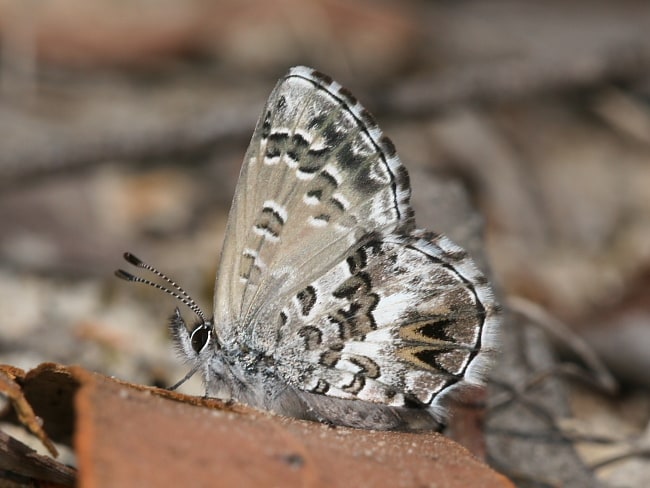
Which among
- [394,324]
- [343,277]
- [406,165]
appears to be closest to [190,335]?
[343,277]

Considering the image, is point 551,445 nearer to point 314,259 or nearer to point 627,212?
point 314,259

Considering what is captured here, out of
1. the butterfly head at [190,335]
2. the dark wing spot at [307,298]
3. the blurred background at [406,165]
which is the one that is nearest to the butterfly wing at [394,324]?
the dark wing spot at [307,298]

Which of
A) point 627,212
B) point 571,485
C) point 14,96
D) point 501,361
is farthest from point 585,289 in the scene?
point 14,96

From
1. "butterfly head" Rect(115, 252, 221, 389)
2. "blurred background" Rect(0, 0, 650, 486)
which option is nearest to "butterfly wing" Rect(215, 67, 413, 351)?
"butterfly head" Rect(115, 252, 221, 389)

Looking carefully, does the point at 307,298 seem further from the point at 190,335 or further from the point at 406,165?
the point at 406,165

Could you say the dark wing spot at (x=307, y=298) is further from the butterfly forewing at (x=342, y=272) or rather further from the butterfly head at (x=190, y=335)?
the butterfly head at (x=190, y=335)

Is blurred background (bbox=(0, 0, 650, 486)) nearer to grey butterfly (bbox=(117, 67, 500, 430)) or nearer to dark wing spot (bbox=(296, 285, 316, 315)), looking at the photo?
grey butterfly (bbox=(117, 67, 500, 430))
